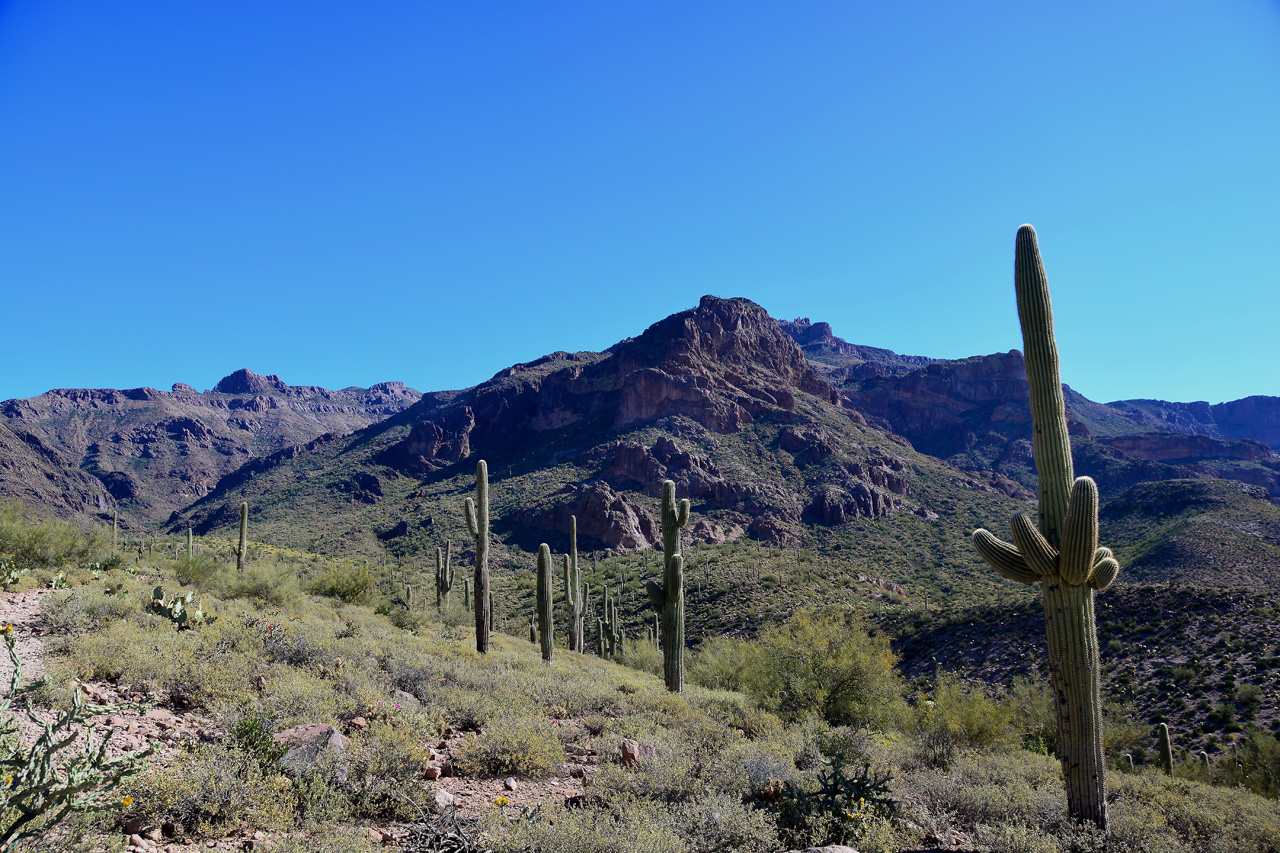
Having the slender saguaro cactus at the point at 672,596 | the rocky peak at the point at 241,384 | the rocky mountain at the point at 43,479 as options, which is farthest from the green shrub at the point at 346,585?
the rocky peak at the point at 241,384

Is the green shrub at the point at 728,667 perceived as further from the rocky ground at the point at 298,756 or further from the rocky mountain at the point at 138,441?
the rocky mountain at the point at 138,441

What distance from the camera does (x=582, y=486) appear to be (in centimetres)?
6406

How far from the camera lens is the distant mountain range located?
5603 cm

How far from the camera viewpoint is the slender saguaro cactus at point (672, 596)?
496 inches

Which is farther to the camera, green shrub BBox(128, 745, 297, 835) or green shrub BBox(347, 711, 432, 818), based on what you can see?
green shrub BBox(347, 711, 432, 818)

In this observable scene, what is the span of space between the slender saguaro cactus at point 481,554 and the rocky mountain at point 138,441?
75841 millimetres

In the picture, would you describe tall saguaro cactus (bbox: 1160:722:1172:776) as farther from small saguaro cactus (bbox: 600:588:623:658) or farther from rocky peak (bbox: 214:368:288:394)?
rocky peak (bbox: 214:368:288:394)

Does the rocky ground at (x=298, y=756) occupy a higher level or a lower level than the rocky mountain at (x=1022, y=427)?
lower

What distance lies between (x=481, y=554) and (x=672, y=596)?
5.96 meters

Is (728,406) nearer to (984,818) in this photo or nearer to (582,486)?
(582,486)

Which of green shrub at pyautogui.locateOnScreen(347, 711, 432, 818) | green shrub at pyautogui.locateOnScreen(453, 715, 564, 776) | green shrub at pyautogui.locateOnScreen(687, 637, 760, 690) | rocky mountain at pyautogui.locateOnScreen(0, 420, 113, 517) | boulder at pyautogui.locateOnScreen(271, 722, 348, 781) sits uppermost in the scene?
rocky mountain at pyautogui.locateOnScreen(0, 420, 113, 517)

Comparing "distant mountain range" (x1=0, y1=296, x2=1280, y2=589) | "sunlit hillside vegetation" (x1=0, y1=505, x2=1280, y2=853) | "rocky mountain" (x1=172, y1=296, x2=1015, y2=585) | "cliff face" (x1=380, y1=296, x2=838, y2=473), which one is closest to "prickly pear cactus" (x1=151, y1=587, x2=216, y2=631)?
"sunlit hillside vegetation" (x1=0, y1=505, x2=1280, y2=853)

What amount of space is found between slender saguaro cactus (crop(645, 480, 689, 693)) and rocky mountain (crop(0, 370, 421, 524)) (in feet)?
269

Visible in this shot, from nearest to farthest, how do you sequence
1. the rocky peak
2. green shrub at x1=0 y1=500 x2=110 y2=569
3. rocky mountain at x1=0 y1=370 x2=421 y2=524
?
1. green shrub at x1=0 y1=500 x2=110 y2=569
2. rocky mountain at x1=0 y1=370 x2=421 y2=524
3. the rocky peak
